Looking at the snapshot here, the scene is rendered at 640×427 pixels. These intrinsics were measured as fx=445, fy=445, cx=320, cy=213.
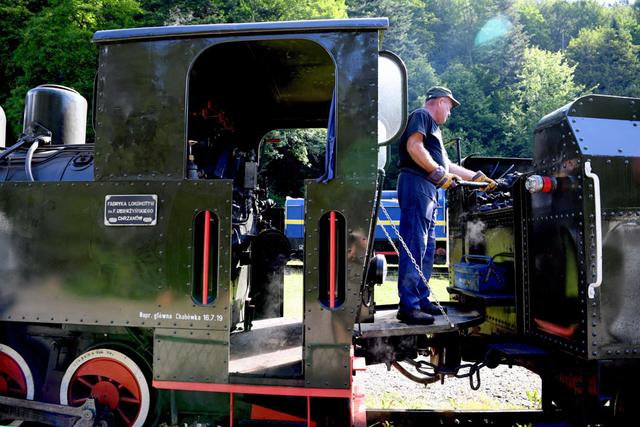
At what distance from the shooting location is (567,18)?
231 ft

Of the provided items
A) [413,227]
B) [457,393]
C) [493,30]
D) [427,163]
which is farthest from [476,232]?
[493,30]

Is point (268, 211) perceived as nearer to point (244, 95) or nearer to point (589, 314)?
point (244, 95)

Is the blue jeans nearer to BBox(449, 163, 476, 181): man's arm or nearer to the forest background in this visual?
BBox(449, 163, 476, 181): man's arm

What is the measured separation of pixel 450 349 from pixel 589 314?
1.18 m

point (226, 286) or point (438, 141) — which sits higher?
point (438, 141)

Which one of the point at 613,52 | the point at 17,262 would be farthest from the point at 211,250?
the point at 613,52

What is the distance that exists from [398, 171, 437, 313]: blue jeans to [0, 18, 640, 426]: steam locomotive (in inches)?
11.0

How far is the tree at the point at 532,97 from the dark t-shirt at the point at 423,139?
3641 cm

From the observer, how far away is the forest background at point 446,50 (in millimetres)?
20578

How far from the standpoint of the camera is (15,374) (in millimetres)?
3266

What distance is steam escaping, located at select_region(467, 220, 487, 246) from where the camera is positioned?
456cm

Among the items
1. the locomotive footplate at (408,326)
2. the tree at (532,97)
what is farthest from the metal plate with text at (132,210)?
the tree at (532,97)

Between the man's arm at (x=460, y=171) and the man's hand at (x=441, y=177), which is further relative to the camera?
the man's arm at (x=460, y=171)

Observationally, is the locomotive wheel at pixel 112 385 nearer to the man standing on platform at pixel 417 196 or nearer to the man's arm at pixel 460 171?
the man standing on platform at pixel 417 196
